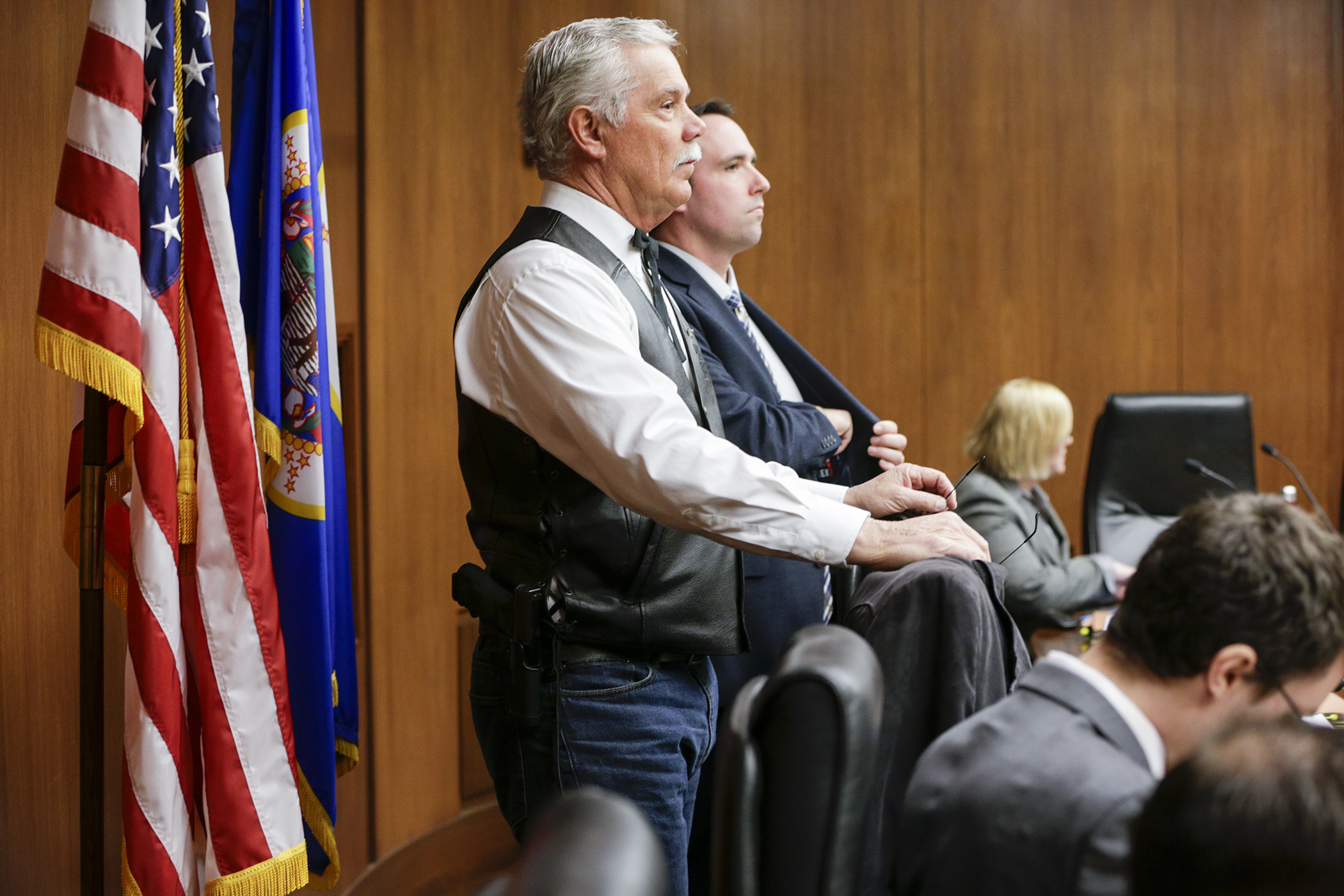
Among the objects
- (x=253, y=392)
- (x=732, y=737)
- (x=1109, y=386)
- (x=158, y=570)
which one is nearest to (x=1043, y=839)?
(x=732, y=737)

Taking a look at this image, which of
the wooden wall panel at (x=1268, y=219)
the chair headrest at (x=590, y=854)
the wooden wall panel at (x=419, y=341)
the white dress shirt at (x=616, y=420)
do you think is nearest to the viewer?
the chair headrest at (x=590, y=854)

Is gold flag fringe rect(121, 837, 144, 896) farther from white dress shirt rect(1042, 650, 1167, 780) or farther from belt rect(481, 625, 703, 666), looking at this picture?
white dress shirt rect(1042, 650, 1167, 780)

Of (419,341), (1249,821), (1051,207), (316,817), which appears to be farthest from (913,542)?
(1051,207)

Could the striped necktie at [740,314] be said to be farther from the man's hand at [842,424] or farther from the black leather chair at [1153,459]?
the black leather chair at [1153,459]

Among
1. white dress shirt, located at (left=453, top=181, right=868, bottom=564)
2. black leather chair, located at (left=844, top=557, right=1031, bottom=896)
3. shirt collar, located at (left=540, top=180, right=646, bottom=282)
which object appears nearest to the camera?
black leather chair, located at (left=844, top=557, right=1031, bottom=896)

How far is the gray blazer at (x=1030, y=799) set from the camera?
82 centimetres

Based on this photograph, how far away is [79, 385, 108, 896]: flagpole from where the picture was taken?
1.55 metres

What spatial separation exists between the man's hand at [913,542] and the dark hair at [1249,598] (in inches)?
8.6

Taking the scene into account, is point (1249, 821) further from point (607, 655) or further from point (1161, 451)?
point (1161, 451)

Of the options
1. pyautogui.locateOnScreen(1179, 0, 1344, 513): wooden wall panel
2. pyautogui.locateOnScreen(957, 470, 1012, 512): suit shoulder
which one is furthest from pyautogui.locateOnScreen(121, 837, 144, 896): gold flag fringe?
pyautogui.locateOnScreen(1179, 0, 1344, 513): wooden wall panel

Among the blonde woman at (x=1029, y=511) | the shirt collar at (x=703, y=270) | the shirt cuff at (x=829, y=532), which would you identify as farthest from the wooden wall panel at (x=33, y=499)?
the blonde woman at (x=1029, y=511)

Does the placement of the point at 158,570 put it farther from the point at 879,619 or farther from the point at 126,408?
the point at 879,619

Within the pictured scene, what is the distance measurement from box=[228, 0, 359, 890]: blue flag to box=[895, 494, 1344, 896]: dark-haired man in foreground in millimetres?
1155

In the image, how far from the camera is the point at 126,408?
62.4 inches
